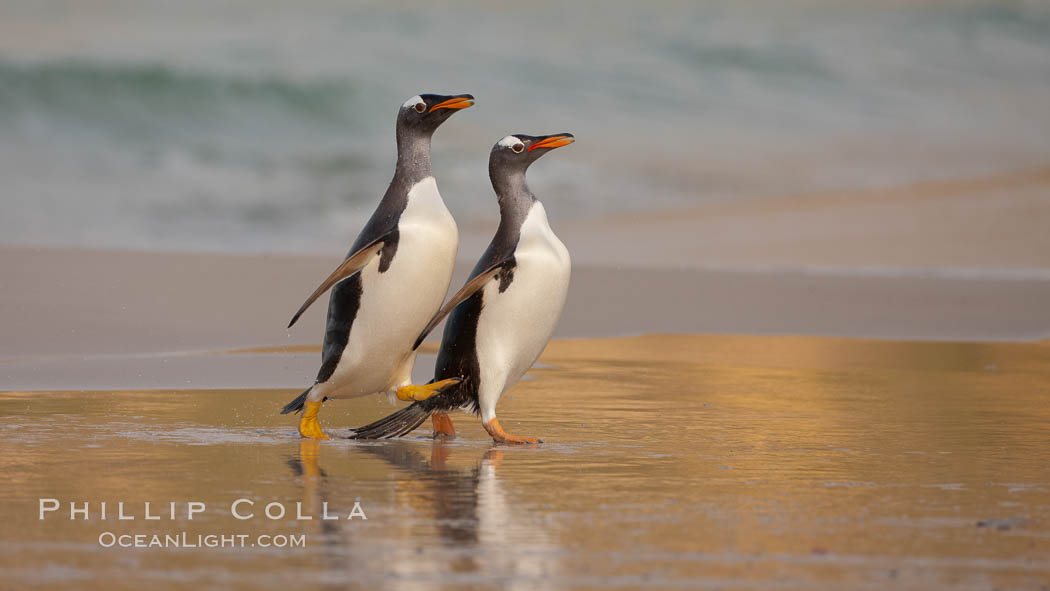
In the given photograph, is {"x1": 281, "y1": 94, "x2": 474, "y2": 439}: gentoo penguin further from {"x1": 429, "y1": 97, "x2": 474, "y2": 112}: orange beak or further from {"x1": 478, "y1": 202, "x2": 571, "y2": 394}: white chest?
{"x1": 478, "y1": 202, "x2": 571, "y2": 394}: white chest

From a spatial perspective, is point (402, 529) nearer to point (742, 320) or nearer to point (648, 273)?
point (742, 320)

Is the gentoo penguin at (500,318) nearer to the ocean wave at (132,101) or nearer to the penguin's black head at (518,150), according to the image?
the penguin's black head at (518,150)

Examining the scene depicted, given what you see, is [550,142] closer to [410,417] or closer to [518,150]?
[518,150]

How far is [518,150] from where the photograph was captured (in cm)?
680

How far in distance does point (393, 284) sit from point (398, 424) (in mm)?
580

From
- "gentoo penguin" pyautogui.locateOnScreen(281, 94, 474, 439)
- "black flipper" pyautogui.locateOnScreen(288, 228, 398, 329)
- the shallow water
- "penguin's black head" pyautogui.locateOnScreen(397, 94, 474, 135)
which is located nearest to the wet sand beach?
the shallow water

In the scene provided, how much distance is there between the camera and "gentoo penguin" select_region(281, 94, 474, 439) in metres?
6.46

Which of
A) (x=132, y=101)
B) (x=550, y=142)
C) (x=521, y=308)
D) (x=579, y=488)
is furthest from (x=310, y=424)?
(x=132, y=101)

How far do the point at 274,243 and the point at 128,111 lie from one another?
544 cm

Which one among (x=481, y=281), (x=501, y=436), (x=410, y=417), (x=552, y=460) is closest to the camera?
(x=552, y=460)

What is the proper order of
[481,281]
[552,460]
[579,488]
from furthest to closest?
[481,281] < [552,460] < [579,488]

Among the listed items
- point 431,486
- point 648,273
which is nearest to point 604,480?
point 431,486

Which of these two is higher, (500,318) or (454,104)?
(454,104)

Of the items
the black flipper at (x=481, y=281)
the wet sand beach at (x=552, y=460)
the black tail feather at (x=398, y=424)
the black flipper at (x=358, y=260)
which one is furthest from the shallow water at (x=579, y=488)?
the black flipper at (x=358, y=260)
